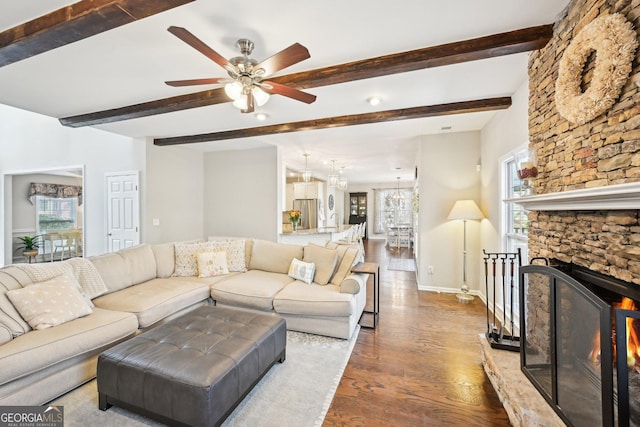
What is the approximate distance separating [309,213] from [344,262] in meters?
5.25

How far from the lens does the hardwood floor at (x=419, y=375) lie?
1817 millimetres

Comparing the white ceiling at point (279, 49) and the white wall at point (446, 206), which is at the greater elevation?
the white ceiling at point (279, 49)

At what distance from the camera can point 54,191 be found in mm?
7137

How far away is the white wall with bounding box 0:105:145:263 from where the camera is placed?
509 centimetres

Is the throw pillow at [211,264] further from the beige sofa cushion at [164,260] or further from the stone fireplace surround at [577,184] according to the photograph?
the stone fireplace surround at [577,184]

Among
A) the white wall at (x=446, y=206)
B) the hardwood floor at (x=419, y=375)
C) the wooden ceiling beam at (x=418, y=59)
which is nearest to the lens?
the hardwood floor at (x=419, y=375)

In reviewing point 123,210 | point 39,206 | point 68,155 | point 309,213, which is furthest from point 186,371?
point 39,206

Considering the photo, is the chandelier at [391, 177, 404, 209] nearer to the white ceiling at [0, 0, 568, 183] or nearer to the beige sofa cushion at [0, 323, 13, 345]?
the white ceiling at [0, 0, 568, 183]

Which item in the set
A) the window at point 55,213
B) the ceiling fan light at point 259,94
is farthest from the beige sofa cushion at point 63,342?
the window at point 55,213

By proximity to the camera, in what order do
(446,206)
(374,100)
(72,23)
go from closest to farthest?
1. (72,23)
2. (374,100)
3. (446,206)

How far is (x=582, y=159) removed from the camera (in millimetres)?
1590

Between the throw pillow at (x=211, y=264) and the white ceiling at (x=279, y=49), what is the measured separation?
1.98 metres

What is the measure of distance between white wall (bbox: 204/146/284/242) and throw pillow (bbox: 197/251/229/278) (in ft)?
5.73

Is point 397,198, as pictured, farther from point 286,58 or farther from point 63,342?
point 63,342
